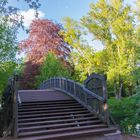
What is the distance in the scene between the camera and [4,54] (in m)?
8.82

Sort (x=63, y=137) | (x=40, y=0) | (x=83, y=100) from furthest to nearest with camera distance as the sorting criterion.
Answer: (x=83, y=100) → (x=63, y=137) → (x=40, y=0)

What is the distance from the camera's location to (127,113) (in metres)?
10.2

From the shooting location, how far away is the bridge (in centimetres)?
838

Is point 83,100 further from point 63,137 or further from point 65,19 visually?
point 65,19

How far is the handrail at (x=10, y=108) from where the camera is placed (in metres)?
8.27

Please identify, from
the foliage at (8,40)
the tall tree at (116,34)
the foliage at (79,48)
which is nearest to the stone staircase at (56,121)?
the foliage at (8,40)

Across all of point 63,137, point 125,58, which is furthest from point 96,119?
point 125,58

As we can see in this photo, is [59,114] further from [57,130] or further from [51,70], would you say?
[51,70]

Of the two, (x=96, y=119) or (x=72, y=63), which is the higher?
(x=72, y=63)

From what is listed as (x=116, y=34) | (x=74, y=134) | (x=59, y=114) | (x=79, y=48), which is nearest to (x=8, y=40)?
(x=59, y=114)

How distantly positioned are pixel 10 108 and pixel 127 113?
14.1 ft

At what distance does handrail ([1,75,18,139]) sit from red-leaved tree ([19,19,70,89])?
12.2 meters

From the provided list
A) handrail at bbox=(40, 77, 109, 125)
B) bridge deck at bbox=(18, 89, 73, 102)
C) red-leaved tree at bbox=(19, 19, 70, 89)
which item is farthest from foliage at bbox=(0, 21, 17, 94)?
red-leaved tree at bbox=(19, 19, 70, 89)

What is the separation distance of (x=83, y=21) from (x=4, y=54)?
13.2 m
